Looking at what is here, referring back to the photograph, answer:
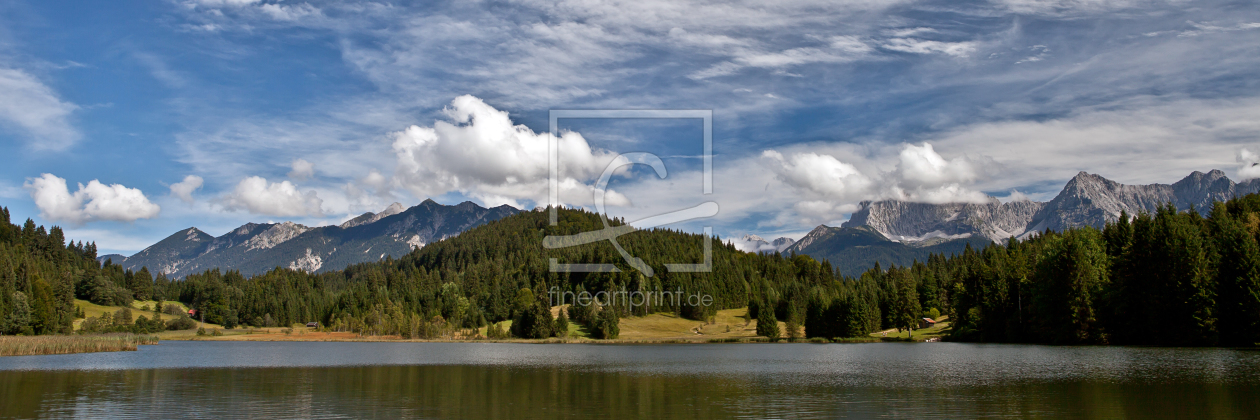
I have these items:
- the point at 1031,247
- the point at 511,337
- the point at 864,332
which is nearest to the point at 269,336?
the point at 511,337

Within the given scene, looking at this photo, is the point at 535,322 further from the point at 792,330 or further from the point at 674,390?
the point at 674,390

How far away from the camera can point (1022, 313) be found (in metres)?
114

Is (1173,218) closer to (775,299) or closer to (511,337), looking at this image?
(775,299)

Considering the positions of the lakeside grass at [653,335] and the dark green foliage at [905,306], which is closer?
the dark green foliage at [905,306]

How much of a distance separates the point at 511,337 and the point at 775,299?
67.5 metres

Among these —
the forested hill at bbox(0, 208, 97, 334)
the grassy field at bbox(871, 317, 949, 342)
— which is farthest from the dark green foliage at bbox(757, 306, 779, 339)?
the forested hill at bbox(0, 208, 97, 334)

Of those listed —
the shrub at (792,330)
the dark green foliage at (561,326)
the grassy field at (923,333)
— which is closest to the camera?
the grassy field at (923,333)

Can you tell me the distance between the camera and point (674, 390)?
46.5 m

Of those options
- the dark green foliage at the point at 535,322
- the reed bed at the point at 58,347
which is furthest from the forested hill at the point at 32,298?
the dark green foliage at the point at 535,322


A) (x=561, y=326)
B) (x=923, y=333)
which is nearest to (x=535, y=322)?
(x=561, y=326)

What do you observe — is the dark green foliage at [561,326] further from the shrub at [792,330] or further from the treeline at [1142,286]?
the treeline at [1142,286]

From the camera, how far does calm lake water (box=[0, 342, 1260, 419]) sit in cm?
3484

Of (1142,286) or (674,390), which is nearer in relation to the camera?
(674,390)

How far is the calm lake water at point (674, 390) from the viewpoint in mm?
34844
